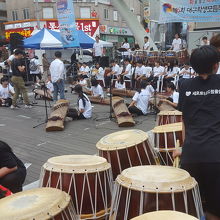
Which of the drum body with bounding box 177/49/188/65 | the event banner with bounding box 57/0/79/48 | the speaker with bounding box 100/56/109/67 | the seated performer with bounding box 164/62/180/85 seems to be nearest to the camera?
the event banner with bounding box 57/0/79/48

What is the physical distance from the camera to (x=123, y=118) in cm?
711

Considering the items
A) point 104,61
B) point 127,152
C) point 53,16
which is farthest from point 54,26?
point 127,152

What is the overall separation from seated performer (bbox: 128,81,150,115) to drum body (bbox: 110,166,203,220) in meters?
5.63

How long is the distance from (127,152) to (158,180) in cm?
100

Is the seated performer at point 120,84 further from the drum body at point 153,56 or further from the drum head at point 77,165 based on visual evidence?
the drum head at point 77,165

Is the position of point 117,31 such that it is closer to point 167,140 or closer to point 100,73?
point 100,73

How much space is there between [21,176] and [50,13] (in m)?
30.8

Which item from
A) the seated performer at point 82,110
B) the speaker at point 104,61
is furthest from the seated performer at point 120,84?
the seated performer at point 82,110

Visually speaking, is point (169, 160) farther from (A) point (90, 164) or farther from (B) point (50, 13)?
(B) point (50, 13)

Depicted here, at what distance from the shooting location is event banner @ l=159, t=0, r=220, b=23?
26.0 feet

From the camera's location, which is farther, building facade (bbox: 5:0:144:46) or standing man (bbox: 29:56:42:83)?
building facade (bbox: 5:0:144:46)

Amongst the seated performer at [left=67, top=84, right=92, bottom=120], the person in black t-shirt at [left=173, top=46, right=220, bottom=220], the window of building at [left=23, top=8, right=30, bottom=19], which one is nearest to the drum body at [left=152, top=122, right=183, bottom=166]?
the person in black t-shirt at [left=173, top=46, right=220, bottom=220]

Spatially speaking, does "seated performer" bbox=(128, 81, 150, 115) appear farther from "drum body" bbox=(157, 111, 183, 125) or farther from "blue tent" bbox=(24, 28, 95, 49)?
"blue tent" bbox=(24, 28, 95, 49)

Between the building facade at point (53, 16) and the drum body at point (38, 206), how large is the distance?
1183 inches
